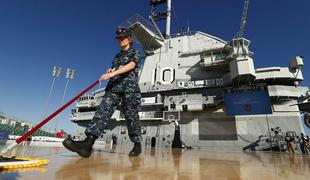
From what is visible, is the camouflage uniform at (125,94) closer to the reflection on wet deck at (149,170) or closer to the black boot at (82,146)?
the black boot at (82,146)

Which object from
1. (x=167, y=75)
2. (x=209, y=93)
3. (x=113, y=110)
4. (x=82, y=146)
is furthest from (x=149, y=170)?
(x=167, y=75)

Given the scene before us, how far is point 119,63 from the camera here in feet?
9.09

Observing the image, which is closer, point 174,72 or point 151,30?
point 174,72

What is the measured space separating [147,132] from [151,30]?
42.3ft

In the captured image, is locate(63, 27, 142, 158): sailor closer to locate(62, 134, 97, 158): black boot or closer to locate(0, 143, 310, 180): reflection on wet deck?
locate(62, 134, 97, 158): black boot

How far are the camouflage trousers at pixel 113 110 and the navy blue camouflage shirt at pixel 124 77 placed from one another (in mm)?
101

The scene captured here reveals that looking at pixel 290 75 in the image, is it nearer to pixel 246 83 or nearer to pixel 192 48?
pixel 246 83

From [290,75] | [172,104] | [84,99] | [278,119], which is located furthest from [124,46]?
[84,99]

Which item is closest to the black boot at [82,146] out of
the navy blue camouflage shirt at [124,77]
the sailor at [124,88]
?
the sailor at [124,88]

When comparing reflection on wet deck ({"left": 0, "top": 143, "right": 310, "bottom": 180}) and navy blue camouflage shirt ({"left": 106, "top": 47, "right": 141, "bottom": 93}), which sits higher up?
navy blue camouflage shirt ({"left": 106, "top": 47, "right": 141, "bottom": 93})

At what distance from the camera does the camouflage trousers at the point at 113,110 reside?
2.38m

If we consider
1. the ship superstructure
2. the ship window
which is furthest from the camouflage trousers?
the ship window

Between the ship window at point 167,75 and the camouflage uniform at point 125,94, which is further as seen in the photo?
the ship window at point 167,75

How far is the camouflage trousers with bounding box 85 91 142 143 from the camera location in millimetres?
2381
